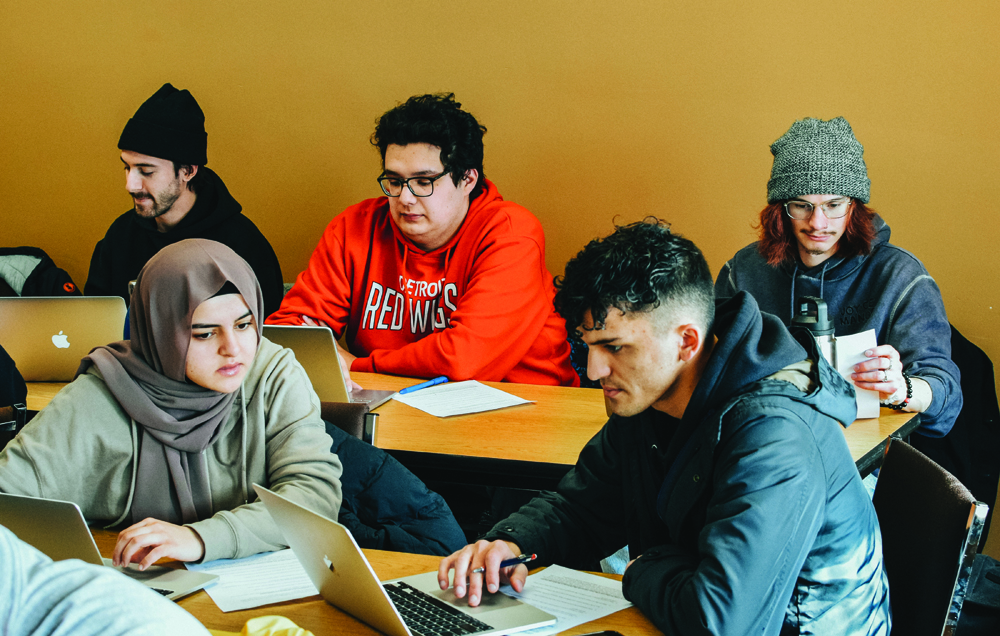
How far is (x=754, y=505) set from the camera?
3.43 feet

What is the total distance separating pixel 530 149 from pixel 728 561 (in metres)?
2.54

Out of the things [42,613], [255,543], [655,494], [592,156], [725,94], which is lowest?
[255,543]

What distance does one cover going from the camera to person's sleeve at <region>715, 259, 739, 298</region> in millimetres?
2635

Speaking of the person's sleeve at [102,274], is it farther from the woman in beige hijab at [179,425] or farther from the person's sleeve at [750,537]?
the person's sleeve at [750,537]

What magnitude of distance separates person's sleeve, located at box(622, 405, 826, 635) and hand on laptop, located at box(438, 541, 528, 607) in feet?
0.63

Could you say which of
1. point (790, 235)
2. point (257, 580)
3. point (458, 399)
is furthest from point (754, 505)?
point (790, 235)

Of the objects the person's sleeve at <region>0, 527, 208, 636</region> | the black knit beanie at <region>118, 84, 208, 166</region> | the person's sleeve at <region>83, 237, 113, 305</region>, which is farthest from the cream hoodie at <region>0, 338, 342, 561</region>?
the person's sleeve at <region>83, 237, 113, 305</region>

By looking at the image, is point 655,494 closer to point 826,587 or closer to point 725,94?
point 826,587

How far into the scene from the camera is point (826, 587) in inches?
45.4

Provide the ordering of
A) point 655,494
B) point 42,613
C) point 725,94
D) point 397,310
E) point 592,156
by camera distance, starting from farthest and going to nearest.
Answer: point 592,156
point 725,94
point 397,310
point 655,494
point 42,613

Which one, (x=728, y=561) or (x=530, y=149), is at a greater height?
(x=530, y=149)

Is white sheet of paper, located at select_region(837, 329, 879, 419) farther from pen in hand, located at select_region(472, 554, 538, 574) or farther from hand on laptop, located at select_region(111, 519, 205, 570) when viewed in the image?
hand on laptop, located at select_region(111, 519, 205, 570)

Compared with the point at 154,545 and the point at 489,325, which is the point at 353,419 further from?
the point at 489,325

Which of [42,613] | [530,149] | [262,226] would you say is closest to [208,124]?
[262,226]
